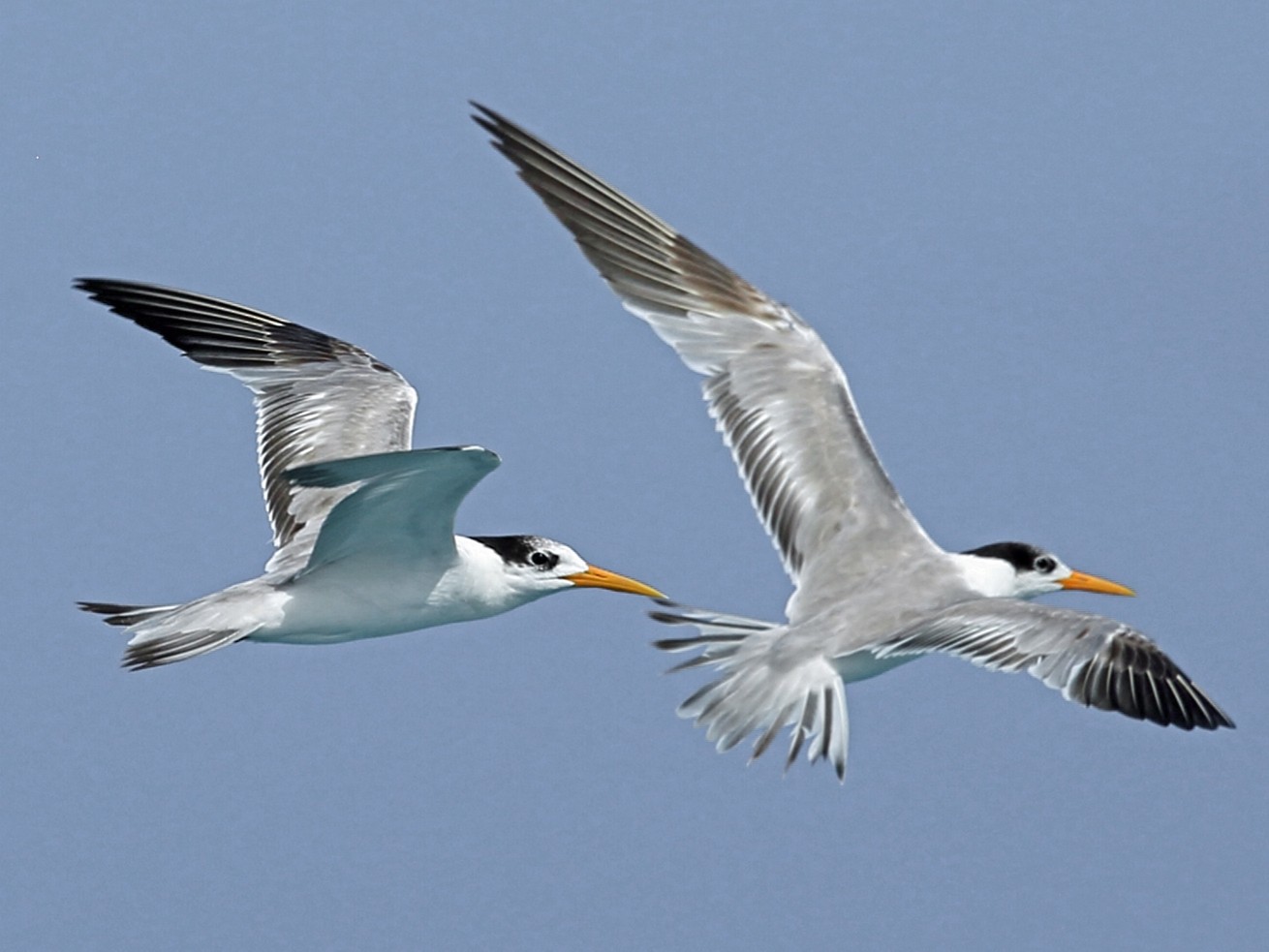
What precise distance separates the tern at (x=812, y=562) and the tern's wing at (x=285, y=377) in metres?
1.55

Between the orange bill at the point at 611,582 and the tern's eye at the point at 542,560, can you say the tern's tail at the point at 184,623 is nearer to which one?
the tern's eye at the point at 542,560

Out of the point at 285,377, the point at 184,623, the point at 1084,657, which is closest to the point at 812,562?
the point at 1084,657

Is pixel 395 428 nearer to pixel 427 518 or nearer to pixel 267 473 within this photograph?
pixel 267 473

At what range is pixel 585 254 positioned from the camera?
12227 millimetres

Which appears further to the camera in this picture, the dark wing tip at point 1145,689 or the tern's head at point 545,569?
the tern's head at point 545,569

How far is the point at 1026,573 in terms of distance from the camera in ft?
37.3

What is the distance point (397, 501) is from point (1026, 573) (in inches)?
137

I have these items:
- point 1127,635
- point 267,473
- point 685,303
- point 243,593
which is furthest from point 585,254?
point 1127,635

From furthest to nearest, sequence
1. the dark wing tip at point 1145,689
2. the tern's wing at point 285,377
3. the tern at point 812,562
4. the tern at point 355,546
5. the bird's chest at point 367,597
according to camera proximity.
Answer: the tern's wing at point 285,377, the bird's chest at point 367,597, the tern at point 355,546, the tern at point 812,562, the dark wing tip at point 1145,689

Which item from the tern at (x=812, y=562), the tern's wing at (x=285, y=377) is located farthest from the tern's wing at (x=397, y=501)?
the tern's wing at (x=285, y=377)

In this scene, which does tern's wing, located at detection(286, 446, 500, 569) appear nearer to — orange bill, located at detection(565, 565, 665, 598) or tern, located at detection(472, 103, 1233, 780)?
orange bill, located at detection(565, 565, 665, 598)

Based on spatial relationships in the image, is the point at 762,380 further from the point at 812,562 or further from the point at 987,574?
the point at 987,574

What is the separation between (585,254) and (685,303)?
649mm

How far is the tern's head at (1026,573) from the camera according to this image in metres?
11.0
